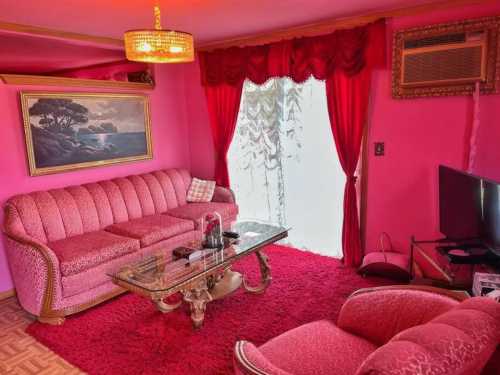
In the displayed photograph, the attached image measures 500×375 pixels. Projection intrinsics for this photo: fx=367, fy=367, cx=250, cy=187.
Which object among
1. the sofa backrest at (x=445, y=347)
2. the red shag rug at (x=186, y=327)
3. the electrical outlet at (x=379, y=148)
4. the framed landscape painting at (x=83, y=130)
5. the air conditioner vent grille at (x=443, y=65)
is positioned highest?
the air conditioner vent grille at (x=443, y=65)

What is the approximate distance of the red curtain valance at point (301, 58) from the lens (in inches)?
133

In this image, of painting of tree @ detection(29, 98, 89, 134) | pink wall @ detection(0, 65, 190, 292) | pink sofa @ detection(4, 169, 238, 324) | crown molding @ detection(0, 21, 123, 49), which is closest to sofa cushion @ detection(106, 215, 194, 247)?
pink sofa @ detection(4, 169, 238, 324)

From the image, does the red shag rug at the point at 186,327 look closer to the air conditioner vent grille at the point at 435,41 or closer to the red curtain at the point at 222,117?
the red curtain at the point at 222,117

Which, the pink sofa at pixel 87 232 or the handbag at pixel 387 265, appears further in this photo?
the handbag at pixel 387 265

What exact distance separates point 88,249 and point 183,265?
3.12 ft

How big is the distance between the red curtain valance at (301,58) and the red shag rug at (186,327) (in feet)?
6.66

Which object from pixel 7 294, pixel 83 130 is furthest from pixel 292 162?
pixel 7 294

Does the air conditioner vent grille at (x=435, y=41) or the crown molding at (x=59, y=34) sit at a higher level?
the crown molding at (x=59, y=34)

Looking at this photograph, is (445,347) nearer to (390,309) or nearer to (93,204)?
(390,309)

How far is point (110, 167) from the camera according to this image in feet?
13.8

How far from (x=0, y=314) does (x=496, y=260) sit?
155 inches

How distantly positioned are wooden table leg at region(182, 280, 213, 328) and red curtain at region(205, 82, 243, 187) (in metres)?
2.22

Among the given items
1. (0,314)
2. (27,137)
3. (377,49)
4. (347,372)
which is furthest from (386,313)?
(27,137)

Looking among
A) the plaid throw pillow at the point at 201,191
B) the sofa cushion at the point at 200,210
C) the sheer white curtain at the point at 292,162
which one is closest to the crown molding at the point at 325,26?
the sheer white curtain at the point at 292,162
